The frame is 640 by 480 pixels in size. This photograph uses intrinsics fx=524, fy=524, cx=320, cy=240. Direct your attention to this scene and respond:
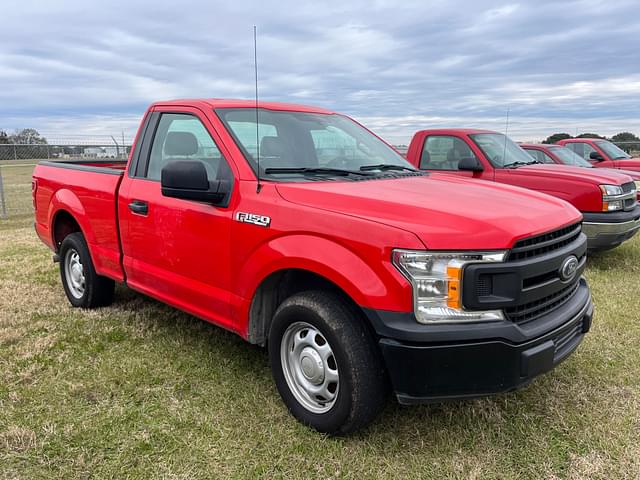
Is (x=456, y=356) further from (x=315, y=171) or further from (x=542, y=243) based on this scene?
(x=315, y=171)

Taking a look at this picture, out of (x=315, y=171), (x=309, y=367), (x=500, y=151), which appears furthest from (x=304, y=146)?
(x=500, y=151)

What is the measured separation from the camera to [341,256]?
8.82 ft

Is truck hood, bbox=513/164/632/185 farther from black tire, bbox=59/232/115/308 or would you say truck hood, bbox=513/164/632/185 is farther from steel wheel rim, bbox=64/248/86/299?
steel wheel rim, bbox=64/248/86/299

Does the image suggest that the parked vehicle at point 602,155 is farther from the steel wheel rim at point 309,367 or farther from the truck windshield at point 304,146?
the steel wheel rim at point 309,367

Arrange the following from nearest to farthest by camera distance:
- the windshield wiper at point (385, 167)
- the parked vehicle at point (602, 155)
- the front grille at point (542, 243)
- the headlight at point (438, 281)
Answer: the headlight at point (438, 281), the front grille at point (542, 243), the windshield wiper at point (385, 167), the parked vehicle at point (602, 155)

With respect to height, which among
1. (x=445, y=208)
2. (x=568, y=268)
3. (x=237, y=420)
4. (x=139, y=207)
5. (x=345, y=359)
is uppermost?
(x=445, y=208)

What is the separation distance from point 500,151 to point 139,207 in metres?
5.70

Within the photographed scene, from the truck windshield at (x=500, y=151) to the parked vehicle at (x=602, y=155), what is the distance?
16.4ft

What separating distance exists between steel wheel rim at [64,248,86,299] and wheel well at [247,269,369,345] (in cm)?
252

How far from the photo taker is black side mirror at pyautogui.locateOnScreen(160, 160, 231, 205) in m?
3.15

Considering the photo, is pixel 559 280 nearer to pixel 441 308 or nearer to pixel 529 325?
pixel 529 325

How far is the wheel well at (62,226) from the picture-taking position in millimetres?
5262

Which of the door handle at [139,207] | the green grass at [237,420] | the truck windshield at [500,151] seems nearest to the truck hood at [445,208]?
the green grass at [237,420]

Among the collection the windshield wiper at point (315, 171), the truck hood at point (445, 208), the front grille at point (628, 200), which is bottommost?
the front grille at point (628, 200)
